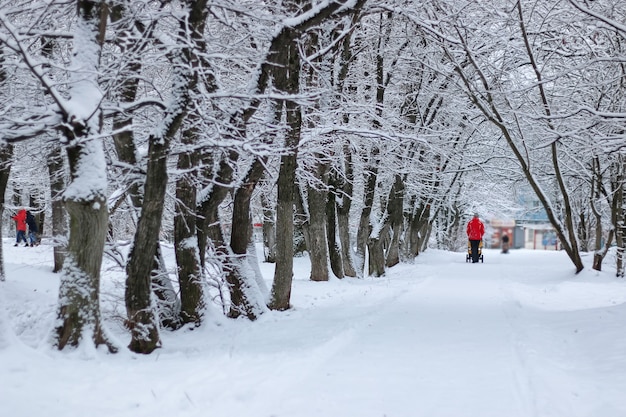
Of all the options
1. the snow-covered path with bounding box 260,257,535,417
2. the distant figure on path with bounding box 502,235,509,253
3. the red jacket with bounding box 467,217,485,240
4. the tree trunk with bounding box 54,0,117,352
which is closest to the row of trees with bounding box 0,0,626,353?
the tree trunk with bounding box 54,0,117,352

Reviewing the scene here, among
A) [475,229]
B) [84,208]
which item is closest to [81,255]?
[84,208]

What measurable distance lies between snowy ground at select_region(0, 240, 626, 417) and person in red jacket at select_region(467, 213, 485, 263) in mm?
15636

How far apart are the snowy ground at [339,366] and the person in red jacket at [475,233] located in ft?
51.3

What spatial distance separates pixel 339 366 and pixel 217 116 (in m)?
3.71

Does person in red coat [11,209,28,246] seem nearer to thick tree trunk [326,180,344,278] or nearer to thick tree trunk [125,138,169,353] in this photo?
thick tree trunk [326,180,344,278]

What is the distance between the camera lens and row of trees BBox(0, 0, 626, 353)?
6516mm

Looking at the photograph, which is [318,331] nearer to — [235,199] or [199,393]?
[235,199]

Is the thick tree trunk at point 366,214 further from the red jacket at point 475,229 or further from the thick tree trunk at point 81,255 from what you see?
the thick tree trunk at point 81,255

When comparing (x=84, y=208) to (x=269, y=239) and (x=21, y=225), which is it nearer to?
(x=269, y=239)

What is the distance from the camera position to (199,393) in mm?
5262

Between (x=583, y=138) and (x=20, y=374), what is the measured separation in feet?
36.9

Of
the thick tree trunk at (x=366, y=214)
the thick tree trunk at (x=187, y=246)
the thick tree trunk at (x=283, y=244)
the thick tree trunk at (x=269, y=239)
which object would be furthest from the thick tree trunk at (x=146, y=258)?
the thick tree trunk at (x=269, y=239)

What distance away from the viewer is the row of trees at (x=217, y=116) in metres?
6.52

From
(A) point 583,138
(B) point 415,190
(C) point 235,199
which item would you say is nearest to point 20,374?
(C) point 235,199
